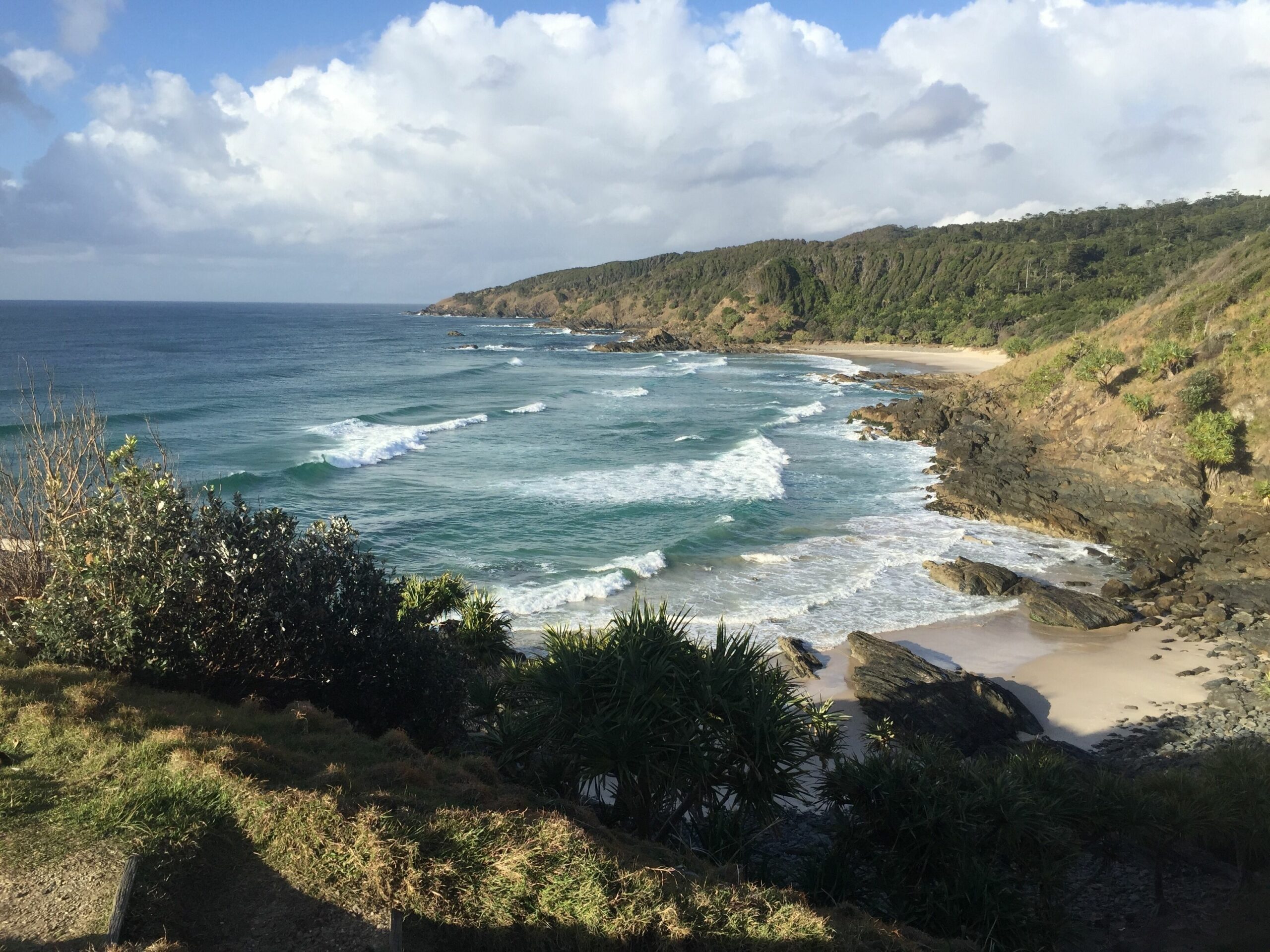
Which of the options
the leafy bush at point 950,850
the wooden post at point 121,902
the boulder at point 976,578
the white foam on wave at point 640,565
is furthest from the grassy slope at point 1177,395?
the wooden post at point 121,902

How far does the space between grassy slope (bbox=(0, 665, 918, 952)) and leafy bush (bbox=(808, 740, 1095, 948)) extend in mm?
1561

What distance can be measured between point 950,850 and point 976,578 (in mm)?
14933

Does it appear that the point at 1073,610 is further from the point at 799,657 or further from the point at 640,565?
the point at 640,565

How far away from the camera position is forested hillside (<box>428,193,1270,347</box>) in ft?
296

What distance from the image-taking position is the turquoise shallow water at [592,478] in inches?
899

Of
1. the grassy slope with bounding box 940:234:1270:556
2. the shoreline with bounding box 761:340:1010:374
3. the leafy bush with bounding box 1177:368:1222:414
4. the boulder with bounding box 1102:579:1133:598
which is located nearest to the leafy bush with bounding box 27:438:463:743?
the boulder with bounding box 1102:579:1133:598

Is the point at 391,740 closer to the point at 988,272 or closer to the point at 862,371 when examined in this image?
the point at 862,371

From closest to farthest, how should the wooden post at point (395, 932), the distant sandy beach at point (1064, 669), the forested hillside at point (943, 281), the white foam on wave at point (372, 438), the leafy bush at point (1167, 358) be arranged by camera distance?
the wooden post at point (395, 932) < the distant sandy beach at point (1064, 669) < the leafy bush at point (1167, 358) < the white foam on wave at point (372, 438) < the forested hillside at point (943, 281)

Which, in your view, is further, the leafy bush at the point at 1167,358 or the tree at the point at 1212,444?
the leafy bush at the point at 1167,358

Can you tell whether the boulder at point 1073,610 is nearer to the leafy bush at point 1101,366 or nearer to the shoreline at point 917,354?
the leafy bush at point 1101,366

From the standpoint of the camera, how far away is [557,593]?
22.0 m

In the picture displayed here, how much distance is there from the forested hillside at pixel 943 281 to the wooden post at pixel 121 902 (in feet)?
239

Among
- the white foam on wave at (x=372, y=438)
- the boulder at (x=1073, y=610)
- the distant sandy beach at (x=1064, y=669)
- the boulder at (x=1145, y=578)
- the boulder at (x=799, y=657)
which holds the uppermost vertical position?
the white foam on wave at (x=372, y=438)

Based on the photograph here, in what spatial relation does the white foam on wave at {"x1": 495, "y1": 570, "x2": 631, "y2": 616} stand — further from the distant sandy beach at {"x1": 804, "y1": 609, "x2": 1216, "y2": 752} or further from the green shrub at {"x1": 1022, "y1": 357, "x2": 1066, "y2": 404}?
the green shrub at {"x1": 1022, "y1": 357, "x2": 1066, "y2": 404}
